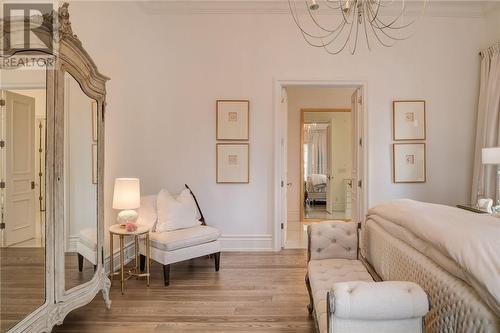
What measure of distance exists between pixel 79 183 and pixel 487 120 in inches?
186

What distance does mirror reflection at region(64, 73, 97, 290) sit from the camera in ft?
6.81

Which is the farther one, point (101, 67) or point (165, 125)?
point (165, 125)

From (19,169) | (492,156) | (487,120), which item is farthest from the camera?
(487,120)

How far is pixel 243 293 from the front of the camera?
281cm

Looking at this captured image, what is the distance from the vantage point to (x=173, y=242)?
3072 mm

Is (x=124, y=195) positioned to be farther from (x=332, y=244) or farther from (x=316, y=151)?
(x=316, y=151)

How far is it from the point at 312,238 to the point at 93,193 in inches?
73.3

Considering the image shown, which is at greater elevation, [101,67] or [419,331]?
[101,67]

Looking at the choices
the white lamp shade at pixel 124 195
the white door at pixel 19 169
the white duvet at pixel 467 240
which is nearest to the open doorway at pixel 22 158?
the white door at pixel 19 169

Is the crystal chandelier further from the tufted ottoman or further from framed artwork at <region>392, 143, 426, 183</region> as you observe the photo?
the tufted ottoman

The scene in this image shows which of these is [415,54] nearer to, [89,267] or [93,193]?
[93,193]

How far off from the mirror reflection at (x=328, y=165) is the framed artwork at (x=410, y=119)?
2928mm

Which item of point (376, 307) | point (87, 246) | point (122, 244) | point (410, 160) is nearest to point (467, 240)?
point (376, 307)

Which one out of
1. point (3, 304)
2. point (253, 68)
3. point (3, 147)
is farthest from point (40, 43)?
point (253, 68)
